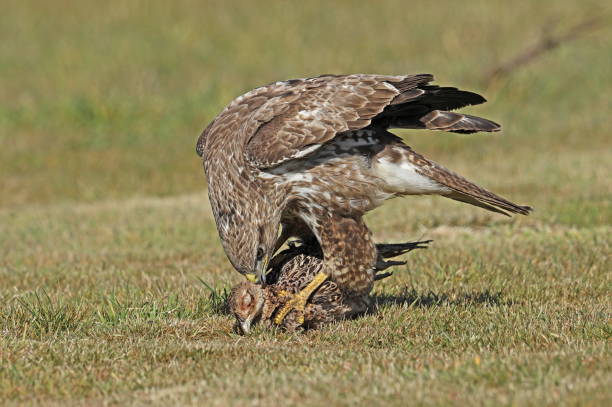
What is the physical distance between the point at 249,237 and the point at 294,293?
29.7 inches

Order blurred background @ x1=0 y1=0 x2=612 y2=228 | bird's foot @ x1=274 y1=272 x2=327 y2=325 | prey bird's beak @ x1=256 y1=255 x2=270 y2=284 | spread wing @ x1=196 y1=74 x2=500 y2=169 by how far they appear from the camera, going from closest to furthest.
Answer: spread wing @ x1=196 y1=74 x2=500 y2=169 → prey bird's beak @ x1=256 y1=255 x2=270 y2=284 → bird's foot @ x1=274 y1=272 x2=327 y2=325 → blurred background @ x1=0 y1=0 x2=612 y2=228

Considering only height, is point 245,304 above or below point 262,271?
below

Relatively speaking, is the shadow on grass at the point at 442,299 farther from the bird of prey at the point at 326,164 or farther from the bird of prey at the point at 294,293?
the bird of prey at the point at 326,164

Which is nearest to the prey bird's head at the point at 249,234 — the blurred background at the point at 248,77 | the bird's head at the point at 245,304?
the bird's head at the point at 245,304

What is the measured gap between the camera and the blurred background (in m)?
16.3

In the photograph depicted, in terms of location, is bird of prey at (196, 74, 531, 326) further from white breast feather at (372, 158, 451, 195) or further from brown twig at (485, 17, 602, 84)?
brown twig at (485, 17, 602, 84)

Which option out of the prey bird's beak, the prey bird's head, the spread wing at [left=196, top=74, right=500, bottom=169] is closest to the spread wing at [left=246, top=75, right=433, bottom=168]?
the spread wing at [left=196, top=74, right=500, bottom=169]

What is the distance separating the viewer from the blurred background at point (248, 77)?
643 inches

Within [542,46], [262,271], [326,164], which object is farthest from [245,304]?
[542,46]

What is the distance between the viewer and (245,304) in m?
6.89

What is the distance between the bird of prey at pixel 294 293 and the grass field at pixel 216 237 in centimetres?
19

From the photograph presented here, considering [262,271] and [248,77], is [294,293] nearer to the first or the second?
[262,271]

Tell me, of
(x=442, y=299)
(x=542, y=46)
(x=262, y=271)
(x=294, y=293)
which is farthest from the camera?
(x=542, y=46)

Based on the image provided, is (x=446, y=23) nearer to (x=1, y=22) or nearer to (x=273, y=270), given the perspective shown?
(x=1, y=22)
